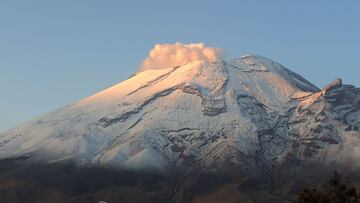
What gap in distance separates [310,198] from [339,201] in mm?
4602

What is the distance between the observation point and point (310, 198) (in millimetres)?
110562

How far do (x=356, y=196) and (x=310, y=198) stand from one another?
7.49 meters

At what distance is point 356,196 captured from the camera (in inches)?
4353

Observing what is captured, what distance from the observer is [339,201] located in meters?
109

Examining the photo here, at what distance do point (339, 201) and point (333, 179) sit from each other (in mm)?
4154

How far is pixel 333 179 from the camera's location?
112 meters

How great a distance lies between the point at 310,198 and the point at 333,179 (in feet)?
17.1

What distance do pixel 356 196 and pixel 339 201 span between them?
3294 mm

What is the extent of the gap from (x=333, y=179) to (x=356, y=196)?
14.8 ft
